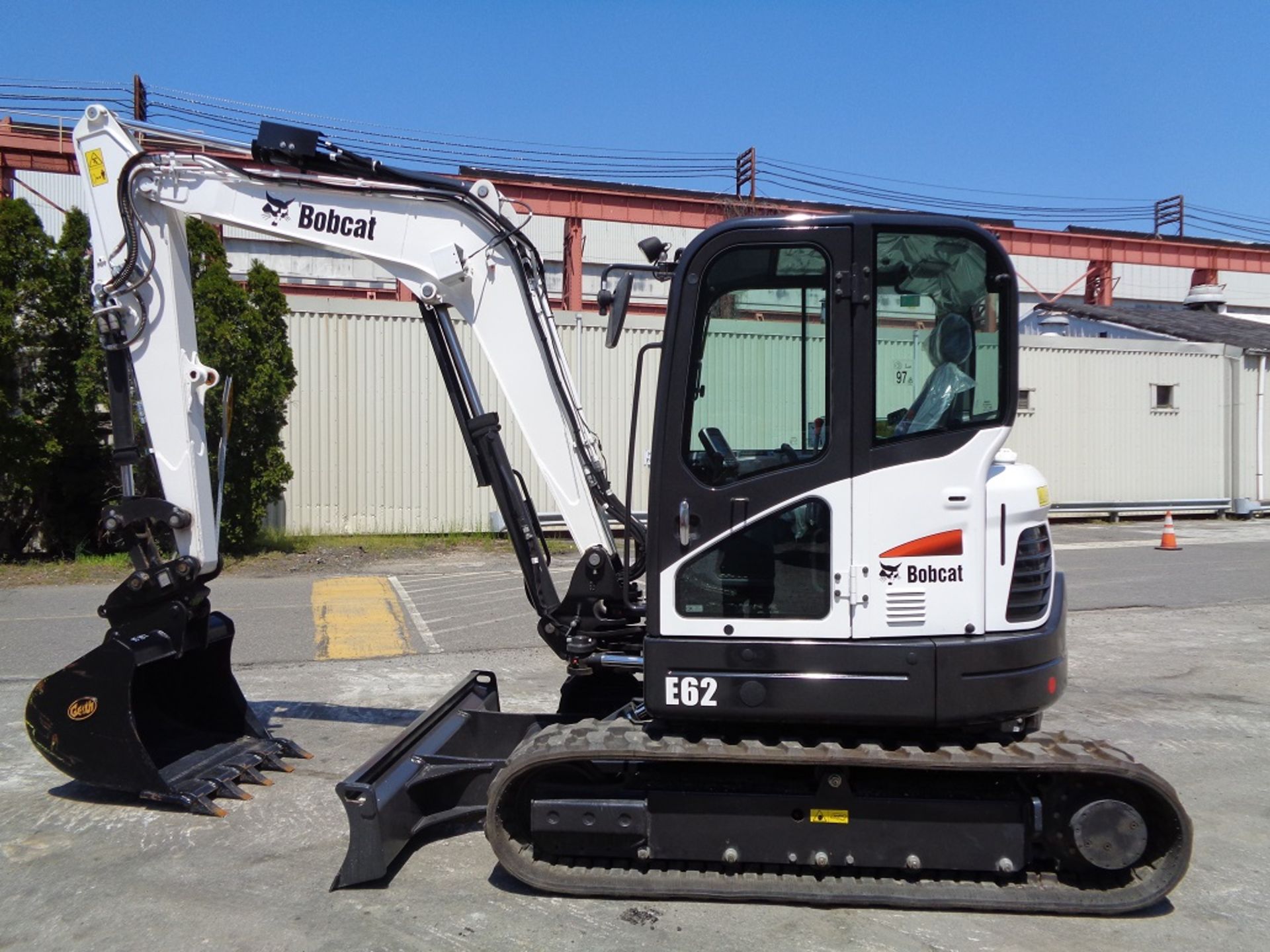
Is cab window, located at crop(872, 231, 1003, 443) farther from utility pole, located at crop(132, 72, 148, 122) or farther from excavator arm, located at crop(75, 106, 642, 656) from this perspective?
utility pole, located at crop(132, 72, 148, 122)

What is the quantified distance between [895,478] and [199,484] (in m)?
3.53

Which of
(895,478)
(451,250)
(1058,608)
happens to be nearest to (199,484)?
(451,250)

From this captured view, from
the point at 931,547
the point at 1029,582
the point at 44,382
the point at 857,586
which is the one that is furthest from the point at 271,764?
the point at 44,382

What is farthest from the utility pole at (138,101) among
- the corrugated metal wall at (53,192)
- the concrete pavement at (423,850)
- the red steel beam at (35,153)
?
the concrete pavement at (423,850)

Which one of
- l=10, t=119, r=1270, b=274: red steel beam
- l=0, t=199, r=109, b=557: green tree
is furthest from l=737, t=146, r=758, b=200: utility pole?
l=0, t=199, r=109, b=557: green tree

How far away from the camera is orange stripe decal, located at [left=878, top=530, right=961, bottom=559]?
4129mm

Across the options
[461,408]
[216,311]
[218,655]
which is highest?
[216,311]

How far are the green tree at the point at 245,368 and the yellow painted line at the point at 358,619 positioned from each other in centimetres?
213

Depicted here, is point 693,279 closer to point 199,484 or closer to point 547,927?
point 547,927

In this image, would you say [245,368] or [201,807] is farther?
[245,368]

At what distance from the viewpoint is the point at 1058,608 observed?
4469 mm

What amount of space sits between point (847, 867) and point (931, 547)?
1347 millimetres

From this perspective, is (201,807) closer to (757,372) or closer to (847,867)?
(847,867)

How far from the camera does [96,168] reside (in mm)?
5453
